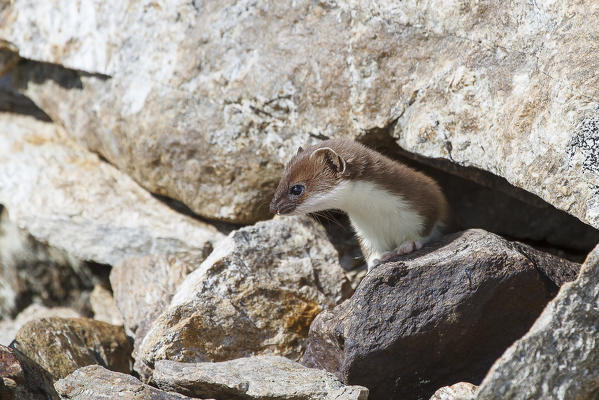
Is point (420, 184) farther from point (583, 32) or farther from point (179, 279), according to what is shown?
point (179, 279)

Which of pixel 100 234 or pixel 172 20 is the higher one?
pixel 172 20

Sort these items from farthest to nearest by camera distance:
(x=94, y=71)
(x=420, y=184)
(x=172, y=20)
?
1. (x=94, y=71)
2. (x=172, y=20)
3. (x=420, y=184)

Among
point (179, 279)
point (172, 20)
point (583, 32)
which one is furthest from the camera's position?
point (172, 20)

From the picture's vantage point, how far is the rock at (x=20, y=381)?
11.2 ft

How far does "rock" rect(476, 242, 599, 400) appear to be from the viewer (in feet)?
8.61

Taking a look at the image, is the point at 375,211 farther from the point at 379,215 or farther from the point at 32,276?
the point at 32,276

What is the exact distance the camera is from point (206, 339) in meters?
4.19

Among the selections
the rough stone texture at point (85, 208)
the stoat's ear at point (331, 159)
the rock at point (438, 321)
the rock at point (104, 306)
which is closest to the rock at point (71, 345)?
the rock at point (104, 306)

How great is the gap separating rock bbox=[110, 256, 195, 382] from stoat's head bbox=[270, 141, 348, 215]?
1.10 m

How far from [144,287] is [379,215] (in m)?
1.80

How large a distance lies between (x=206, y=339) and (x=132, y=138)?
198 cm

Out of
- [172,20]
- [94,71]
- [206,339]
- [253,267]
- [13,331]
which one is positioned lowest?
[13,331]

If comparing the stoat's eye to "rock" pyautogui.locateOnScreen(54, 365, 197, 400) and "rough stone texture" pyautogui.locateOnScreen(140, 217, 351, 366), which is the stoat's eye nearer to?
"rough stone texture" pyautogui.locateOnScreen(140, 217, 351, 366)

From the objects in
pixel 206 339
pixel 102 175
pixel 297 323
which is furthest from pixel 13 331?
pixel 297 323
